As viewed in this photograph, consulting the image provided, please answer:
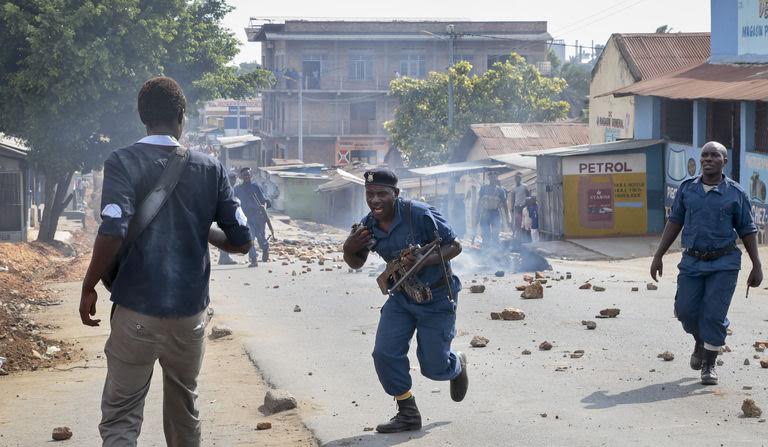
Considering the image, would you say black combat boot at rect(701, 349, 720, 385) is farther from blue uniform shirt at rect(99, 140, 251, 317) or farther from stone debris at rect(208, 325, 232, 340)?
stone debris at rect(208, 325, 232, 340)

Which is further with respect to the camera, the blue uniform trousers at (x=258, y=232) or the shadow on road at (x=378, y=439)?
the blue uniform trousers at (x=258, y=232)

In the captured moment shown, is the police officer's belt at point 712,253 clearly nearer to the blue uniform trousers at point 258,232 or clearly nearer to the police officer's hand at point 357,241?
the police officer's hand at point 357,241

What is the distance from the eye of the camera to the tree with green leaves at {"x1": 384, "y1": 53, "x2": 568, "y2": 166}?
5016cm

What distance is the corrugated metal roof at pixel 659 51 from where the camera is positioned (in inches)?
1293

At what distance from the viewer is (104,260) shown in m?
5.09

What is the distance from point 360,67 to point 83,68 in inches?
1814

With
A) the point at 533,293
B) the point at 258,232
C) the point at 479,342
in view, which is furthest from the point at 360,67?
the point at 479,342

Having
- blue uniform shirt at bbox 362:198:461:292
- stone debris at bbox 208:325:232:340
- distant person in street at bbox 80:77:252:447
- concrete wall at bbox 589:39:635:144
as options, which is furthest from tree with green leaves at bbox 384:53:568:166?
distant person in street at bbox 80:77:252:447

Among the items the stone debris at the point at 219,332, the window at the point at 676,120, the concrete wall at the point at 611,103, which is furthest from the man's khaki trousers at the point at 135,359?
the concrete wall at the point at 611,103

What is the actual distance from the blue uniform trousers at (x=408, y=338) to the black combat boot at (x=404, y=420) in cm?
8

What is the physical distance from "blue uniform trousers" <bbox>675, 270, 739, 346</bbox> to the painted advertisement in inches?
695

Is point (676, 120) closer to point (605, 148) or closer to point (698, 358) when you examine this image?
point (605, 148)

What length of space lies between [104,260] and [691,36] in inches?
1226

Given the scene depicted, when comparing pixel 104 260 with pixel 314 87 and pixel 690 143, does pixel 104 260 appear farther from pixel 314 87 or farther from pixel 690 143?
pixel 314 87
